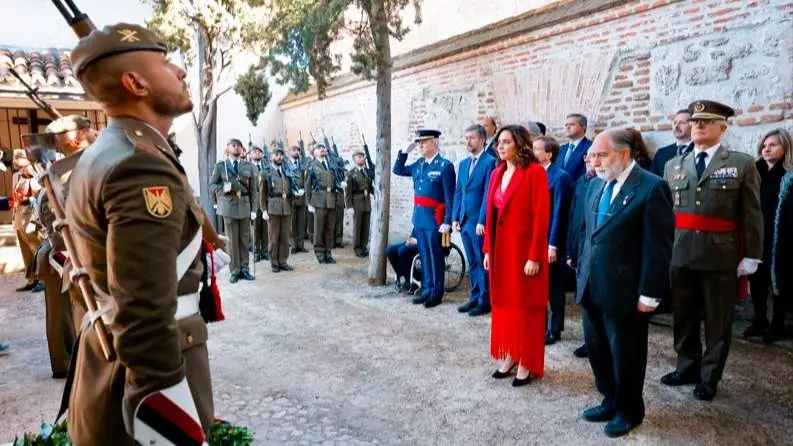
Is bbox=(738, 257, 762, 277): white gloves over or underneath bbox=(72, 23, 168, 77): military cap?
underneath

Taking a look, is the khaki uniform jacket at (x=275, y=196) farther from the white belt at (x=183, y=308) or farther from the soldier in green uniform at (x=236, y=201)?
the white belt at (x=183, y=308)

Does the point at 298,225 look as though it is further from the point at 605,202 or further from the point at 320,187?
the point at 605,202

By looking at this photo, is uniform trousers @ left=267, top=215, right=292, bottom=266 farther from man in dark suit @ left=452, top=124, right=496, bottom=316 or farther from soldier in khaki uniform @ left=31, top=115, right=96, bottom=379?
soldier in khaki uniform @ left=31, top=115, right=96, bottom=379

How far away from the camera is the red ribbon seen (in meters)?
3.61

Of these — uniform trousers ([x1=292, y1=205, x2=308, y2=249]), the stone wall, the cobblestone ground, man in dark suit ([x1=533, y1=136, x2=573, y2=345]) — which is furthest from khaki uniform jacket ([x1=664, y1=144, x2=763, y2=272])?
uniform trousers ([x1=292, y1=205, x2=308, y2=249])

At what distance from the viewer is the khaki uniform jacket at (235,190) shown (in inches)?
304

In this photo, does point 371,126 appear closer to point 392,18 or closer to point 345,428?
point 392,18

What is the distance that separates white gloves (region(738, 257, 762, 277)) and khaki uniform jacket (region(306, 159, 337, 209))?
256 inches

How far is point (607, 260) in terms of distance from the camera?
3020mm

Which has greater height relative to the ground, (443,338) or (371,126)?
(371,126)

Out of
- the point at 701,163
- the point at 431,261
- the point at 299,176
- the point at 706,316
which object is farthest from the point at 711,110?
the point at 299,176

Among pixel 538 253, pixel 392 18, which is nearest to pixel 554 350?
pixel 538 253

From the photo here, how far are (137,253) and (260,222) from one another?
8.03 metres

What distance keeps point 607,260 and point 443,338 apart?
2.24m
